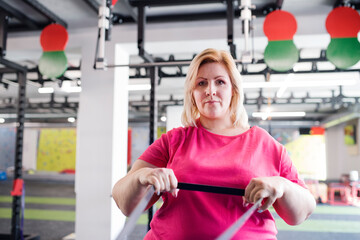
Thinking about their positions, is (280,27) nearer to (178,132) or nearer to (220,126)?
(220,126)

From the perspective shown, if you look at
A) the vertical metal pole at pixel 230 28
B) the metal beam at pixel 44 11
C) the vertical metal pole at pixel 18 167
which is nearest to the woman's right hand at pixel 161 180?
the vertical metal pole at pixel 230 28

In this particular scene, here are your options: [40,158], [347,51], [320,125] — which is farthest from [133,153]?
[347,51]

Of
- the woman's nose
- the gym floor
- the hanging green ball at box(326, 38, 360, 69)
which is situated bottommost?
the gym floor

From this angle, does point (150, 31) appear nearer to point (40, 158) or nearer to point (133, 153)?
point (133, 153)

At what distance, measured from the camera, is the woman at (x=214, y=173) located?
3.40ft

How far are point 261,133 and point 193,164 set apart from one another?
33cm

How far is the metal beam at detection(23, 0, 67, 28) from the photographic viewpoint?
352cm

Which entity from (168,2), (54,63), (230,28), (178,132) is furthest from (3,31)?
(178,132)

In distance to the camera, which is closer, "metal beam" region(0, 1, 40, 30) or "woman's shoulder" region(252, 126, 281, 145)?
"woman's shoulder" region(252, 126, 281, 145)

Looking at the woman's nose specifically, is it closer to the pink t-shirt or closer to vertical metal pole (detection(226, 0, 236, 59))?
the pink t-shirt

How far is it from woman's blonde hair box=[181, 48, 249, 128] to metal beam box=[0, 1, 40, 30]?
3411 millimetres

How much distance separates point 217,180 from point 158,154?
29 centimetres

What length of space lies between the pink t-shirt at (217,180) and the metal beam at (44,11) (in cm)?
325

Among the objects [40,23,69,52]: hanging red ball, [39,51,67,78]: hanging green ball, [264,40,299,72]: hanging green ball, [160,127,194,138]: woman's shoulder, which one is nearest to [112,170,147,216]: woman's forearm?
[160,127,194,138]: woman's shoulder
